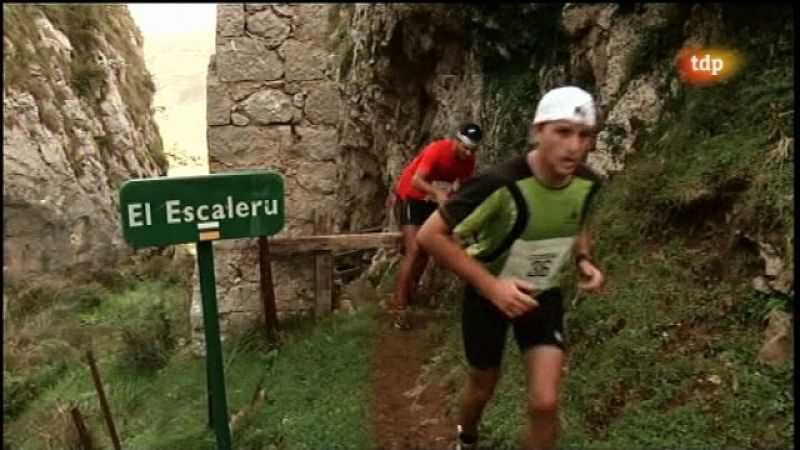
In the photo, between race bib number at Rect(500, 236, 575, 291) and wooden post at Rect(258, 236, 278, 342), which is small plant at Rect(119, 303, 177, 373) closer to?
wooden post at Rect(258, 236, 278, 342)

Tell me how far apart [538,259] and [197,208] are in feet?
4.39

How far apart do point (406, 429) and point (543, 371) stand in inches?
76.2

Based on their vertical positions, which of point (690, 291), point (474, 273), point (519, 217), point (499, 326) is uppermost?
point (519, 217)

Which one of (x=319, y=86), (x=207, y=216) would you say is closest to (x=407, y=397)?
(x=207, y=216)

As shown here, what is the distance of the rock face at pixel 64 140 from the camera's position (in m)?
15.4

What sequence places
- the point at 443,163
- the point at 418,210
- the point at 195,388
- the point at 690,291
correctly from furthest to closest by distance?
the point at 418,210, the point at 195,388, the point at 443,163, the point at 690,291

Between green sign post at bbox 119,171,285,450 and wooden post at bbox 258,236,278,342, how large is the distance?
3547 mm

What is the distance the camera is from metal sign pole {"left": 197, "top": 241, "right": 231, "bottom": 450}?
2.88m

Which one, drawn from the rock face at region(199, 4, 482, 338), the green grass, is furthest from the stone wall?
the green grass

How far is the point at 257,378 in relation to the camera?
6.07 meters

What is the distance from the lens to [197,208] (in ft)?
9.48

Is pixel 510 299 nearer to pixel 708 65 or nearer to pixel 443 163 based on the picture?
pixel 443 163

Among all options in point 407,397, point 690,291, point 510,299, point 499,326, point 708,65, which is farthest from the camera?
point 708,65

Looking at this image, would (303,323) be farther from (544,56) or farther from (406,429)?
(544,56)
